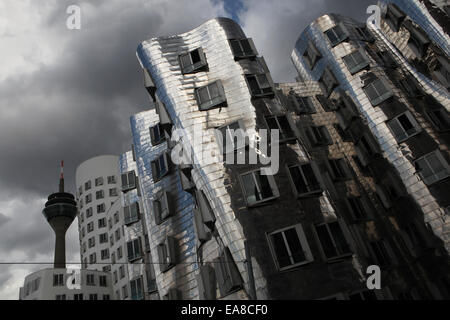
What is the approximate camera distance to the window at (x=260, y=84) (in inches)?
955

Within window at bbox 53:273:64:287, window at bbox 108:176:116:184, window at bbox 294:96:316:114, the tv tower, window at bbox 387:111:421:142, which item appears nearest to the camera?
window at bbox 387:111:421:142

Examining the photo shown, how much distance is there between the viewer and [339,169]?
2981 cm

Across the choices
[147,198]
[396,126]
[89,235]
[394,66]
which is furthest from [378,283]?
[89,235]

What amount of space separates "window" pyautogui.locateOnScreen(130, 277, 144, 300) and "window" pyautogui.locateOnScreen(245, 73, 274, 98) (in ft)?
83.9

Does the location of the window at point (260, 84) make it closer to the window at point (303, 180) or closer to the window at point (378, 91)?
the window at point (303, 180)

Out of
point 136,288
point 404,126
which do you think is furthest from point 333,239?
point 136,288

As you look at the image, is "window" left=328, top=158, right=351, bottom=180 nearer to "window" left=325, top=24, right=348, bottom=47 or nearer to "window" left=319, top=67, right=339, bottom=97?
"window" left=319, top=67, right=339, bottom=97

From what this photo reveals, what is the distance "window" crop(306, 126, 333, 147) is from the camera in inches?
1248

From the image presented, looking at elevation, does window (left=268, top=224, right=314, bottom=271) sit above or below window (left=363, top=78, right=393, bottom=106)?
below

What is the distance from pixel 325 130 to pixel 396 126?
6.96 metres

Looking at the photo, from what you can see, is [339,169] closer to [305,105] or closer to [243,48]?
[305,105]

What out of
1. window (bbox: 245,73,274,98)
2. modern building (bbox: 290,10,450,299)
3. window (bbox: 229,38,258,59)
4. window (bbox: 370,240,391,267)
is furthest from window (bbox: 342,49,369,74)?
window (bbox: 370,240,391,267)

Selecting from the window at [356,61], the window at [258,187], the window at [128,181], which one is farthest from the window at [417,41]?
the window at [128,181]

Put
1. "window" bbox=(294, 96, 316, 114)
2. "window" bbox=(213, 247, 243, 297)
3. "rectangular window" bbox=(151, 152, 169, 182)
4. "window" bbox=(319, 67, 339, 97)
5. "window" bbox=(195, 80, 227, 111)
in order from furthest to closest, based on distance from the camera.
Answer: "window" bbox=(294, 96, 316, 114) → "window" bbox=(319, 67, 339, 97) → "rectangular window" bbox=(151, 152, 169, 182) → "window" bbox=(195, 80, 227, 111) → "window" bbox=(213, 247, 243, 297)
